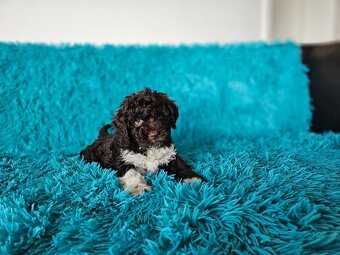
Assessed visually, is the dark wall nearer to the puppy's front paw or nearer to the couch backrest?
the couch backrest

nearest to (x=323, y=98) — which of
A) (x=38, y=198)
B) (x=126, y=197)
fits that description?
(x=126, y=197)

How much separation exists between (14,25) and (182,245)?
2.57 m

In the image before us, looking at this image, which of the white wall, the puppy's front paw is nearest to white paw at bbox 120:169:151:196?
the puppy's front paw

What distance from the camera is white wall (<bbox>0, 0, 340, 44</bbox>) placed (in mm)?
2801

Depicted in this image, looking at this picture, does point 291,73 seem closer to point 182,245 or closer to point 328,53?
point 328,53

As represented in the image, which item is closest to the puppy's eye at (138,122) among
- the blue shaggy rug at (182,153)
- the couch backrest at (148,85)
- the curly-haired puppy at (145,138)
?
the curly-haired puppy at (145,138)

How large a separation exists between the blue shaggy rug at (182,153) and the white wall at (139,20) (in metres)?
0.41

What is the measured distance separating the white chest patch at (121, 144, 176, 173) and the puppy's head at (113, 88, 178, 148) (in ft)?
0.14

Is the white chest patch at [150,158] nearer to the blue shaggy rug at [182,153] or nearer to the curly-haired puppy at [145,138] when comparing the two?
the curly-haired puppy at [145,138]

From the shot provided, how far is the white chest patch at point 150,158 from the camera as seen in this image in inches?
66.7

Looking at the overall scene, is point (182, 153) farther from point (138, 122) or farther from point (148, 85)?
point (148, 85)

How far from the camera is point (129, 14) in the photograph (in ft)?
9.59

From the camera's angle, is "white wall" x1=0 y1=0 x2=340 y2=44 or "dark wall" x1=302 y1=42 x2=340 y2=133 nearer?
"dark wall" x1=302 y1=42 x2=340 y2=133

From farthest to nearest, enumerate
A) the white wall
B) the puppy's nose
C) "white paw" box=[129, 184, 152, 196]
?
the white wall, the puppy's nose, "white paw" box=[129, 184, 152, 196]
